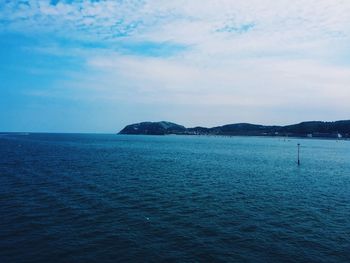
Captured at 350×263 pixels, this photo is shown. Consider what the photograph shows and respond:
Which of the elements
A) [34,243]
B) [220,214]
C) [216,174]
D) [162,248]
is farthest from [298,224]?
[216,174]

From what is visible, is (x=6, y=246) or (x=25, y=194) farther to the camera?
(x=25, y=194)

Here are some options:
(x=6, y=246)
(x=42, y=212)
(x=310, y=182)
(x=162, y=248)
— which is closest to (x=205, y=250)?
(x=162, y=248)

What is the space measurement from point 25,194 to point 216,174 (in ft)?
120

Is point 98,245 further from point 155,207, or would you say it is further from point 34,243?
point 155,207

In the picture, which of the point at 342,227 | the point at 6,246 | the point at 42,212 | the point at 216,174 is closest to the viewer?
the point at 6,246

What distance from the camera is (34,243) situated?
80.8 feet

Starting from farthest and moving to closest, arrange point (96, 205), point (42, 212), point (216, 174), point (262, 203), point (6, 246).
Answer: point (216, 174)
point (262, 203)
point (96, 205)
point (42, 212)
point (6, 246)

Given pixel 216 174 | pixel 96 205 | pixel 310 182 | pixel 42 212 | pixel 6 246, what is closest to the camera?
pixel 6 246

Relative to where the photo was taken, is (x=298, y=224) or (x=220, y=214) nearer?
(x=298, y=224)

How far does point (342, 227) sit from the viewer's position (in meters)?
29.6

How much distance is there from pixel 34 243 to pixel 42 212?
27.8 ft

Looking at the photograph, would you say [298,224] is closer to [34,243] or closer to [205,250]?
[205,250]

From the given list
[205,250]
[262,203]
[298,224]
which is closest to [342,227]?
[298,224]

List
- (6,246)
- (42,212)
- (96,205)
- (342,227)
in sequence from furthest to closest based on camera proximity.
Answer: (96,205), (42,212), (342,227), (6,246)
